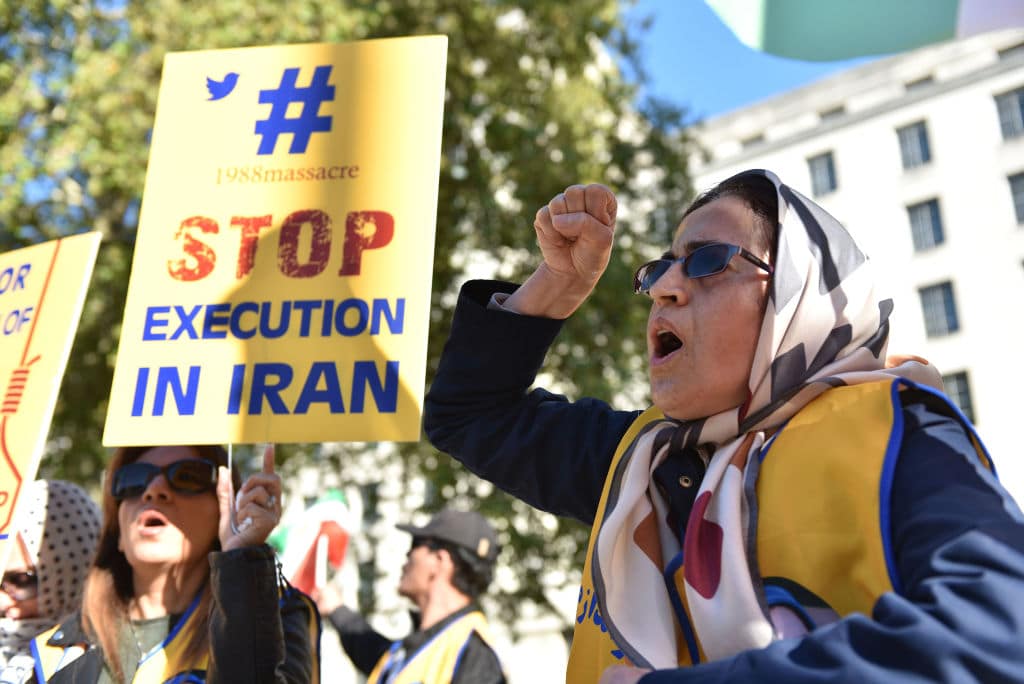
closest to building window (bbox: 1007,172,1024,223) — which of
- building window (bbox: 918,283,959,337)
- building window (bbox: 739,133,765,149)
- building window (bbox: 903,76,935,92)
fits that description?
building window (bbox: 918,283,959,337)

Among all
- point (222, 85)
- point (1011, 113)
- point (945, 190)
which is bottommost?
point (222, 85)

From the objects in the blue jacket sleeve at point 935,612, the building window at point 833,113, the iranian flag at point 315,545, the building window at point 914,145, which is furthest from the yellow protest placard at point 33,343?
the building window at point 833,113

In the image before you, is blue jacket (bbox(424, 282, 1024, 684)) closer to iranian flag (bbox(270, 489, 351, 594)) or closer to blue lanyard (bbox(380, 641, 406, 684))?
blue lanyard (bbox(380, 641, 406, 684))

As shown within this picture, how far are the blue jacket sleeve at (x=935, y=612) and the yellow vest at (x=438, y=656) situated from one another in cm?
353

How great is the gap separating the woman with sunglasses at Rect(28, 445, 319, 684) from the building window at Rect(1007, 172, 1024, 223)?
3188 centimetres

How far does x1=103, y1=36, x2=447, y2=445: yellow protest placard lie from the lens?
264 cm

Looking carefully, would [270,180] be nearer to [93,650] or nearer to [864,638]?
[93,650]

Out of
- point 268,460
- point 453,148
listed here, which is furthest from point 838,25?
point 453,148

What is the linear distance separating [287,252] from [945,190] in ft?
108

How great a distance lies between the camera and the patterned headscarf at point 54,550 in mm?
3260

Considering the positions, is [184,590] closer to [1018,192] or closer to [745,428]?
[745,428]

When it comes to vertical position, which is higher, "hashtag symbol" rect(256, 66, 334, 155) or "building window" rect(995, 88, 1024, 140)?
"building window" rect(995, 88, 1024, 140)

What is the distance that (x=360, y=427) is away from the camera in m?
2.57

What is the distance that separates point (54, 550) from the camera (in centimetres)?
337
